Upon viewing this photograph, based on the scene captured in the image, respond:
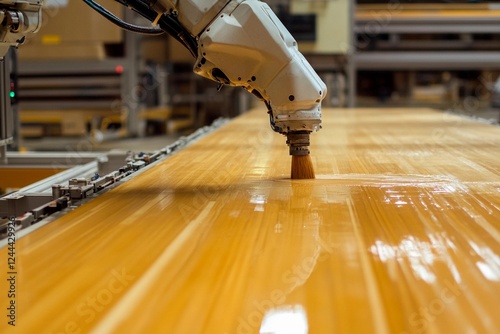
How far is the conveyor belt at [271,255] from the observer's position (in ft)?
2.83

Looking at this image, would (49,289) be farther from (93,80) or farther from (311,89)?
(93,80)

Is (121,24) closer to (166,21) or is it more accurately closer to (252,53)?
(166,21)

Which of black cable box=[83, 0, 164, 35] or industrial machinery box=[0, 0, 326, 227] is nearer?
industrial machinery box=[0, 0, 326, 227]

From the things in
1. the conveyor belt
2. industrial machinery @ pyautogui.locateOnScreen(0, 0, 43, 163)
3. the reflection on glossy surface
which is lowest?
the reflection on glossy surface

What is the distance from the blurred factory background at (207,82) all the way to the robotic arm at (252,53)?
4.27 meters

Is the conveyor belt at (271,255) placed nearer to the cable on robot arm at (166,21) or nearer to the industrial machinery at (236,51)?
the industrial machinery at (236,51)

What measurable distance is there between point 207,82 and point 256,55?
7016mm

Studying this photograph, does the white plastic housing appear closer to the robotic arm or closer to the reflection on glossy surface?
the robotic arm

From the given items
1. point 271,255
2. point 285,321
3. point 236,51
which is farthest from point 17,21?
point 285,321

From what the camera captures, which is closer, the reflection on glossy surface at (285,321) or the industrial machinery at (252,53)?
the reflection on glossy surface at (285,321)

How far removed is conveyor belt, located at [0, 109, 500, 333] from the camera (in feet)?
2.83

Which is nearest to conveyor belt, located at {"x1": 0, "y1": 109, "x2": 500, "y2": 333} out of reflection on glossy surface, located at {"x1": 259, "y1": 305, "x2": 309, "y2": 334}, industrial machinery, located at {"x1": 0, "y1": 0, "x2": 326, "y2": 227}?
reflection on glossy surface, located at {"x1": 259, "y1": 305, "x2": 309, "y2": 334}

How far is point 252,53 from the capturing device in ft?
6.13

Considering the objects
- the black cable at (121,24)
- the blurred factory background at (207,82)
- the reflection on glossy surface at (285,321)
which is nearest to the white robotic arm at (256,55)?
the black cable at (121,24)
